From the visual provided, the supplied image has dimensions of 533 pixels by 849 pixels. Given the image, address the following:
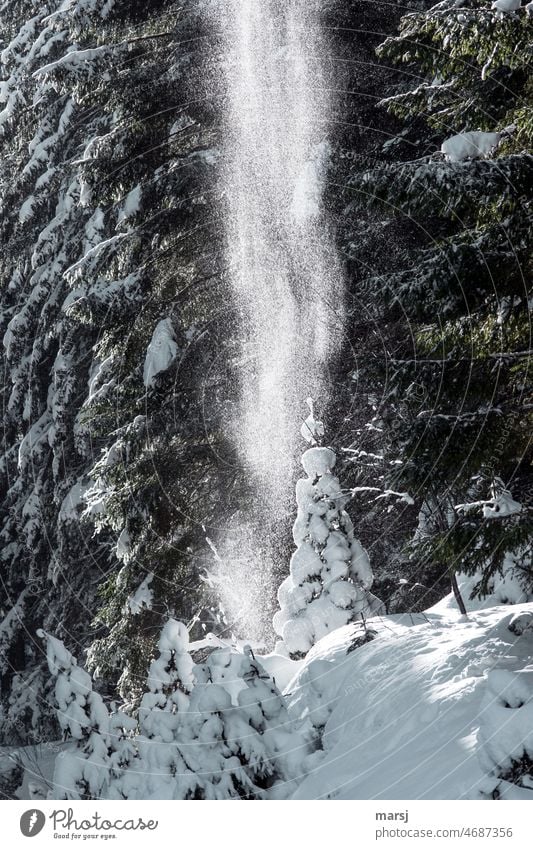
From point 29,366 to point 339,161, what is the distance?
9842 mm

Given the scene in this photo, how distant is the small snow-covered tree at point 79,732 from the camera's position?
24.1 ft

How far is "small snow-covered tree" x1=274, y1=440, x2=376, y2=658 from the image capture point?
31.4 ft

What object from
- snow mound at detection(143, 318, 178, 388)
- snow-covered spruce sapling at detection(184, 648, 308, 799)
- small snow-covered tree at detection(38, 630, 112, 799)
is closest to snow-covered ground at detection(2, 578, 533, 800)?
snow-covered spruce sapling at detection(184, 648, 308, 799)

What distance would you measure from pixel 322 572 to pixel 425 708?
337 cm

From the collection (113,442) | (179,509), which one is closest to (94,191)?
(113,442)

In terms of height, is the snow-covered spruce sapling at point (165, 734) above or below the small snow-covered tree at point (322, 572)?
above

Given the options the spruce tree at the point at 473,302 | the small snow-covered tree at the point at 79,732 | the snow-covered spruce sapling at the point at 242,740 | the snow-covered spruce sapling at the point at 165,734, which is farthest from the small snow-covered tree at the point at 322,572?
the small snow-covered tree at the point at 79,732

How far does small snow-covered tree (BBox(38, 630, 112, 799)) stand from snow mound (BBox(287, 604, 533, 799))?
1.64 m

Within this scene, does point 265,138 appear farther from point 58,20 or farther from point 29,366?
point 29,366
